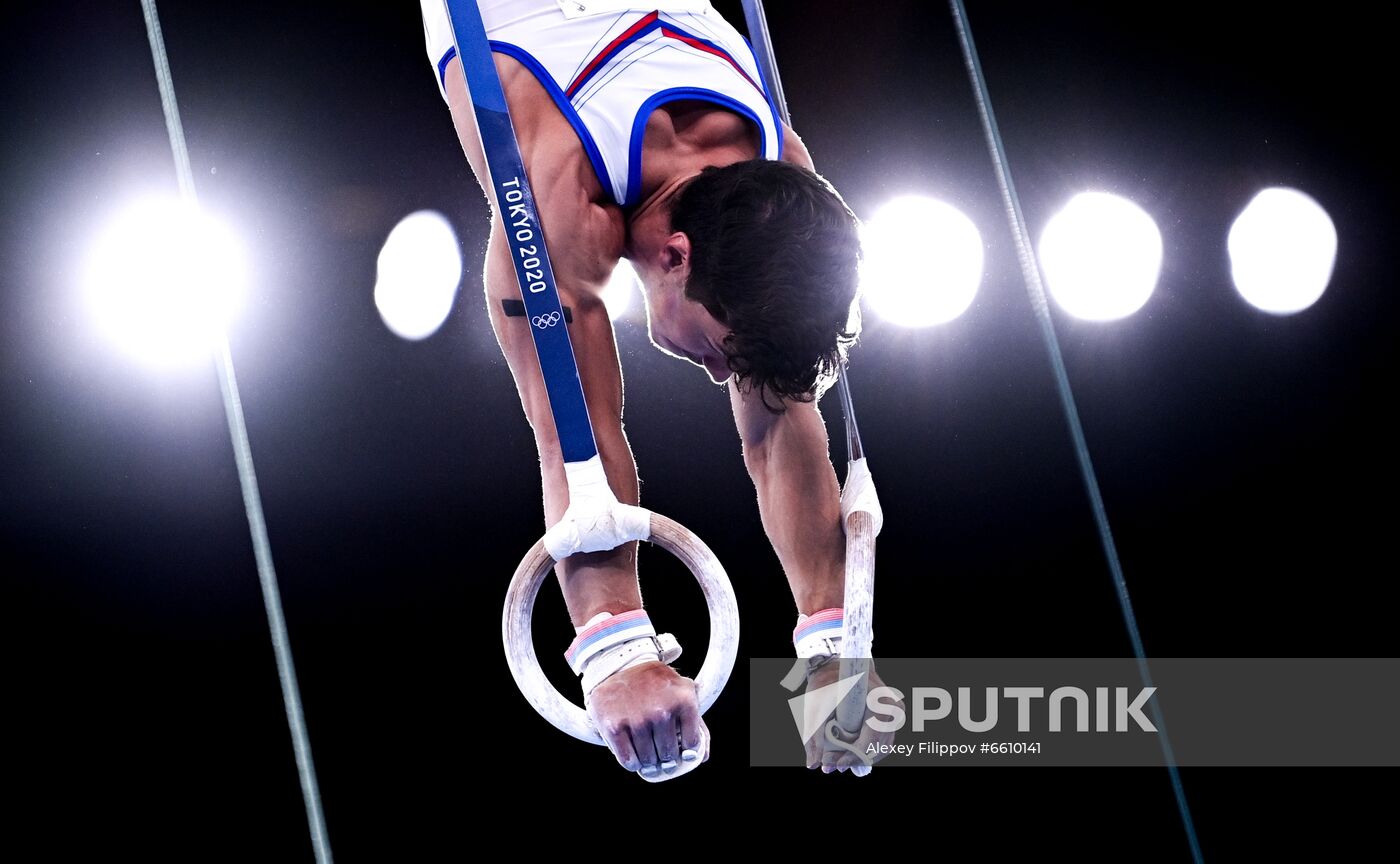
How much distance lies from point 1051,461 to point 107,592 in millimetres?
1634

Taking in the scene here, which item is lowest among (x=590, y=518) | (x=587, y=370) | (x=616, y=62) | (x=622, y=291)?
(x=590, y=518)

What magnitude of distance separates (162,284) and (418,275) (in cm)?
39

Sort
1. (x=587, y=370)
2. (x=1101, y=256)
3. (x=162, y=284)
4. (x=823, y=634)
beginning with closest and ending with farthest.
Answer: (x=587, y=370) → (x=823, y=634) → (x=162, y=284) → (x=1101, y=256)

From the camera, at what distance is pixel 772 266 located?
5.32ft

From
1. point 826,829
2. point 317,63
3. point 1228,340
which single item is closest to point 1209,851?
point 826,829

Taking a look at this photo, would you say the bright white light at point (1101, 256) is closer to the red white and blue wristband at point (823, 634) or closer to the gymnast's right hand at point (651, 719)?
the red white and blue wristband at point (823, 634)

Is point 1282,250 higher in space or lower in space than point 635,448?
higher

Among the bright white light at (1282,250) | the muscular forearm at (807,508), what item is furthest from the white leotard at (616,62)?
the bright white light at (1282,250)

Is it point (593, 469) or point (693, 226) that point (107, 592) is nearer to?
point (593, 469)

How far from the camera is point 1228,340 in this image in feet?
8.10

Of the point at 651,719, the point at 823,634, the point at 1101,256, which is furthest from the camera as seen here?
the point at 1101,256

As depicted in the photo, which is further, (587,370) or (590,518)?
(587,370)

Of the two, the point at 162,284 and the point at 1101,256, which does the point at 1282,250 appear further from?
the point at 162,284

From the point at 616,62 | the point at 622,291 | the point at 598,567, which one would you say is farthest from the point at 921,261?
the point at 598,567
